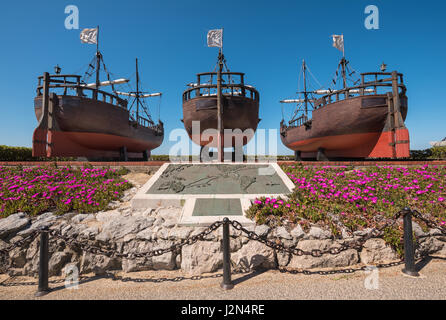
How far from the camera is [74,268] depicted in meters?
3.36

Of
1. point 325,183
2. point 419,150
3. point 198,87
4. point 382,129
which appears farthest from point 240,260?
point 419,150

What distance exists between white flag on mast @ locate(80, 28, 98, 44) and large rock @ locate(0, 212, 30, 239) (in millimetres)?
18278

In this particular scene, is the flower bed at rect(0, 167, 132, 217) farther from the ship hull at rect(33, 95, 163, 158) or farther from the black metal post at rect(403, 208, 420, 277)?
the black metal post at rect(403, 208, 420, 277)

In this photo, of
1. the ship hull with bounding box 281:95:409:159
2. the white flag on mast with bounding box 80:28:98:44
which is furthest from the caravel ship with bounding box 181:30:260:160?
the white flag on mast with bounding box 80:28:98:44

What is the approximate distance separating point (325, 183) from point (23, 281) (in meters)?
6.32

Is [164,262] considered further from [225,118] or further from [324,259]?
[225,118]

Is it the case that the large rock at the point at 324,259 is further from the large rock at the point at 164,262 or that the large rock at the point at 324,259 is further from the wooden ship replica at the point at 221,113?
the wooden ship replica at the point at 221,113

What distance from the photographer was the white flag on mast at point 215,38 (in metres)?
13.9

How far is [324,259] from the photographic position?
130 inches

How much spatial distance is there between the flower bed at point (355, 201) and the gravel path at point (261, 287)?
0.67 m

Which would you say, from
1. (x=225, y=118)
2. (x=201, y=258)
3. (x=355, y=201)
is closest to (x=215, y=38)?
(x=225, y=118)

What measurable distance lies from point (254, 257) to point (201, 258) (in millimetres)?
867

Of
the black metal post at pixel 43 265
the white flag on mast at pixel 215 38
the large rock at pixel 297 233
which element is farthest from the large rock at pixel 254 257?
the white flag on mast at pixel 215 38

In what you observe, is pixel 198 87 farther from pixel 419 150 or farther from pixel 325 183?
pixel 419 150
